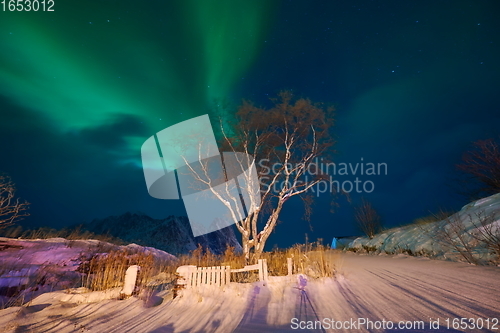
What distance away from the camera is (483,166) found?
10836 millimetres

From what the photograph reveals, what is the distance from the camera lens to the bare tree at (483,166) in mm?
10391

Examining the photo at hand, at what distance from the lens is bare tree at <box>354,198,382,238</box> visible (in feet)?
59.1

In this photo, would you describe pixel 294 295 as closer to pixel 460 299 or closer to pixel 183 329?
pixel 183 329

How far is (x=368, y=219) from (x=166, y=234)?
77.6ft

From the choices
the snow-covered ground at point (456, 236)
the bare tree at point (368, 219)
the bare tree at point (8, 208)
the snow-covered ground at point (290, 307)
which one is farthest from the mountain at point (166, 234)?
the snow-covered ground at point (290, 307)

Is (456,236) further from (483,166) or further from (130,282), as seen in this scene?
(130,282)

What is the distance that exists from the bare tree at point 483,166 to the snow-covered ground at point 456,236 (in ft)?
9.25

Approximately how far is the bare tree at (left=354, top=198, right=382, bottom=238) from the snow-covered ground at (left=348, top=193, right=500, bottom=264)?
5229 millimetres

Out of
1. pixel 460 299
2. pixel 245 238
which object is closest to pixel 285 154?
pixel 245 238

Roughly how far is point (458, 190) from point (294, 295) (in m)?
14.0

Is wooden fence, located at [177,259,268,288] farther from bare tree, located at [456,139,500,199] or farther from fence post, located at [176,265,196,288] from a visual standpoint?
bare tree, located at [456,139,500,199]

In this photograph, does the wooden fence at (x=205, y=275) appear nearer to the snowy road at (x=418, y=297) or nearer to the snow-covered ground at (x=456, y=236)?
the snowy road at (x=418, y=297)

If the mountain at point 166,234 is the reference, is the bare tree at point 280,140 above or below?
above

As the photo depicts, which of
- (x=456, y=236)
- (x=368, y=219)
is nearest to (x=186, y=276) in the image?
(x=456, y=236)
